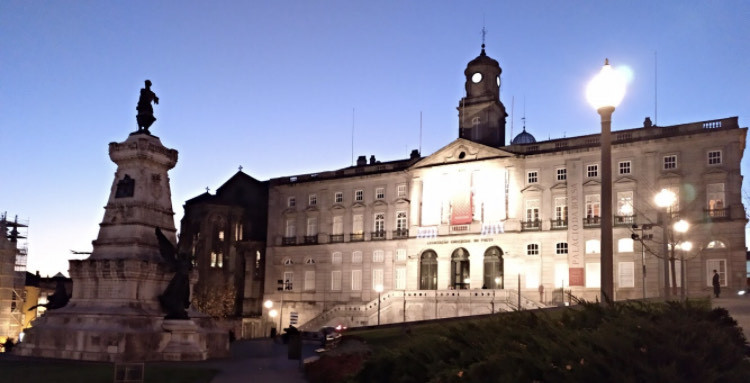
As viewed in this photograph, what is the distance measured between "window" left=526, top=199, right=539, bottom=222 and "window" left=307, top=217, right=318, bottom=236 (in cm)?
2431

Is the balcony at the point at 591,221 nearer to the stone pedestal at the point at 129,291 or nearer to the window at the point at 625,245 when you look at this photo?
the window at the point at 625,245

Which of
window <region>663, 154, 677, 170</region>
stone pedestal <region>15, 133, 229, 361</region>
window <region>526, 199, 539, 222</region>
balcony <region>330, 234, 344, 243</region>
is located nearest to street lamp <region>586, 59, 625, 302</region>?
stone pedestal <region>15, 133, 229, 361</region>

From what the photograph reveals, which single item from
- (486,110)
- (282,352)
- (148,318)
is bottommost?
(282,352)

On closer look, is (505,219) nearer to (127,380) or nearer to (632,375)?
(127,380)

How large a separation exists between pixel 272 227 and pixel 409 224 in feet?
59.6

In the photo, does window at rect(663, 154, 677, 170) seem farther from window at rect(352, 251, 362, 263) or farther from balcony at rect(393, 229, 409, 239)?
window at rect(352, 251, 362, 263)

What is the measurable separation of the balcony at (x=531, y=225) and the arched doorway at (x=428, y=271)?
9.26 meters

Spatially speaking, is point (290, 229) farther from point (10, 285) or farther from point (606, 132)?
point (606, 132)

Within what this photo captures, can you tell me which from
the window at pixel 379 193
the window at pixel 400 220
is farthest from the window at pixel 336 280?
the window at pixel 379 193

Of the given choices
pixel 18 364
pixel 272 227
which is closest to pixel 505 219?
pixel 272 227

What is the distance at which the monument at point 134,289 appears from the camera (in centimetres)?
3005

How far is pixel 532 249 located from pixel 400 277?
14.0m

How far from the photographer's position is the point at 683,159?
5659 cm

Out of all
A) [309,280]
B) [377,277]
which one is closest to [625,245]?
[377,277]
